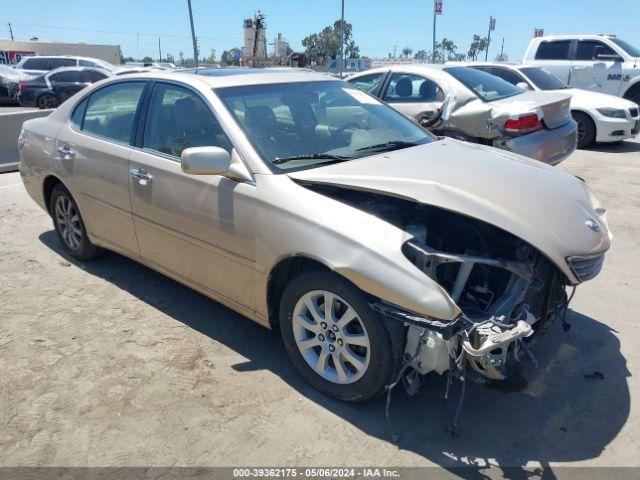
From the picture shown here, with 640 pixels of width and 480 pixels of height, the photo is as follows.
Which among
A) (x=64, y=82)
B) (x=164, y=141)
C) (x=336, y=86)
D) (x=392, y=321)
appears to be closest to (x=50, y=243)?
(x=164, y=141)

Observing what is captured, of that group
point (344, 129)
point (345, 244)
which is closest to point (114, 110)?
point (344, 129)

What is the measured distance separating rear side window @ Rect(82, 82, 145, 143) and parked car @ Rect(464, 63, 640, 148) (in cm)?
763

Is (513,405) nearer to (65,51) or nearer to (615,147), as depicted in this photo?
(615,147)

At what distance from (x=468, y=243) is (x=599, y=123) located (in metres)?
8.68

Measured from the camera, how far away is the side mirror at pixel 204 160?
3008 mm

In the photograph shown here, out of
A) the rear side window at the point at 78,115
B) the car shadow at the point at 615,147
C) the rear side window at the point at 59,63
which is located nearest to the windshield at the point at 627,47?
the car shadow at the point at 615,147

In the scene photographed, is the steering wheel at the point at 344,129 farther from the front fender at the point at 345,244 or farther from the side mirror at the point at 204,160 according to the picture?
the side mirror at the point at 204,160

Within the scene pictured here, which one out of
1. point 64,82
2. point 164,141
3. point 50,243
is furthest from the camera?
point 64,82

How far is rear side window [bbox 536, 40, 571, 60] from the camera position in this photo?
1249 centimetres

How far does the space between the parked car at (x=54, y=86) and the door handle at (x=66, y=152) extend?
48.0ft

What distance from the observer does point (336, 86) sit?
420 centimetres

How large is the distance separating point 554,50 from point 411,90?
709 centimetres

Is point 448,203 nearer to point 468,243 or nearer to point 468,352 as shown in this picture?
point 468,243

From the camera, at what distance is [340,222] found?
2.72m
